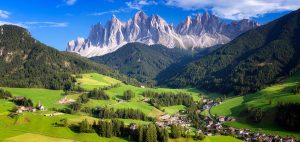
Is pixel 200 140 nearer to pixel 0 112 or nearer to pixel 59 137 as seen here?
pixel 59 137

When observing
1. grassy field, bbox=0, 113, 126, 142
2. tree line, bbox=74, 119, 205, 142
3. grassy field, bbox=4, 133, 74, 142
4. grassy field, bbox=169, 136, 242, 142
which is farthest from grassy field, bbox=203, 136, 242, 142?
grassy field, bbox=4, 133, 74, 142

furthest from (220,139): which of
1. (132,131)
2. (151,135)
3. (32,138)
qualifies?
(32,138)

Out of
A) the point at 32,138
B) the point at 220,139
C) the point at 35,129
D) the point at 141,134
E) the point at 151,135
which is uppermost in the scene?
the point at 35,129

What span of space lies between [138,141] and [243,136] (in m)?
58.4

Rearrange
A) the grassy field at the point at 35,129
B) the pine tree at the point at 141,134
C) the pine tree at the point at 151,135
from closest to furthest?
the grassy field at the point at 35,129
the pine tree at the point at 151,135
the pine tree at the point at 141,134

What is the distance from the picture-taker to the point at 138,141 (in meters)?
164

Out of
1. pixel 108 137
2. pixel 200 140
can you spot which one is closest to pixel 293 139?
pixel 200 140

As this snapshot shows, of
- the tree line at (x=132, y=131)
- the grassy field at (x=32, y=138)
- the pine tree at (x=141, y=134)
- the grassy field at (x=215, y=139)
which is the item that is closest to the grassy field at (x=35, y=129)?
the grassy field at (x=32, y=138)

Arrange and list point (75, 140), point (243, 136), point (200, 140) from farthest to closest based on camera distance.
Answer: point (243, 136), point (200, 140), point (75, 140)

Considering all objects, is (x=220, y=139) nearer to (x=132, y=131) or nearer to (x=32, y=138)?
(x=132, y=131)

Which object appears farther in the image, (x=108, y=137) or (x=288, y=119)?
(x=288, y=119)

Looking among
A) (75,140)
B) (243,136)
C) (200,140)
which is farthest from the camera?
(243,136)

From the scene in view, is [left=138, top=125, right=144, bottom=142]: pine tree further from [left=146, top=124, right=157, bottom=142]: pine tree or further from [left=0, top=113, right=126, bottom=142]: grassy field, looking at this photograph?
[left=0, top=113, right=126, bottom=142]: grassy field

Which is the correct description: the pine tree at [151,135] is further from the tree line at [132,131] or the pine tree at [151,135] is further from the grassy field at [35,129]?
the grassy field at [35,129]
